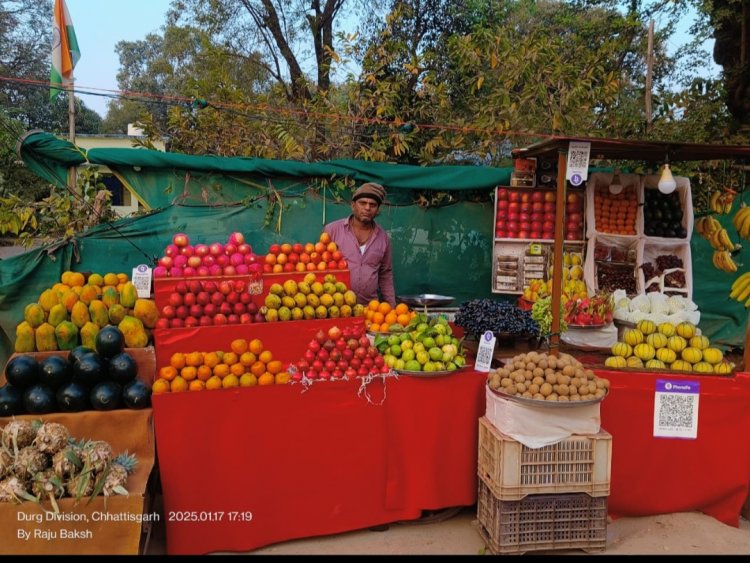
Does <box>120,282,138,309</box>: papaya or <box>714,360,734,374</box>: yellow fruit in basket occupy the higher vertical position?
<box>120,282,138,309</box>: papaya

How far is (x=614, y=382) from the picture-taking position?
396 centimetres

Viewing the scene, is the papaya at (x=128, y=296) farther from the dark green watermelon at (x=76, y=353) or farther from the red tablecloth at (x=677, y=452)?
the red tablecloth at (x=677, y=452)

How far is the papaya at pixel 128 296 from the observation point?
4281 mm

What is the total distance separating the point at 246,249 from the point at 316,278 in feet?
2.12

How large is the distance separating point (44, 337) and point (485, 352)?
300cm

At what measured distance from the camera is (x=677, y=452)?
13.0 ft

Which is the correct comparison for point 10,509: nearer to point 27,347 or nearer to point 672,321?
point 27,347

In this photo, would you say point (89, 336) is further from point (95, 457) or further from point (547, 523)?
point (547, 523)

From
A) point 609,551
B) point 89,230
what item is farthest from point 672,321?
point 89,230

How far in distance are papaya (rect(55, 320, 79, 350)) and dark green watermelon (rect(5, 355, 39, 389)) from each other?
0.34 m

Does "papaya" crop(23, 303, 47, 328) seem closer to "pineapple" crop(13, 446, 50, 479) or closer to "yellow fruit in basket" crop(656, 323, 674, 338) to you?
"pineapple" crop(13, 446, 50, 479)

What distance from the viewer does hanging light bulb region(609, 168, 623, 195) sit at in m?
6.38

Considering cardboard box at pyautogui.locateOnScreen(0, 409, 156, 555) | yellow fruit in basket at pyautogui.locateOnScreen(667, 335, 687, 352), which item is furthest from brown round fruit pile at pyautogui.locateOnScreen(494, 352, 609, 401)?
cardboard box at pyautogui.locateOnScreen(0, 409, 156, 555)

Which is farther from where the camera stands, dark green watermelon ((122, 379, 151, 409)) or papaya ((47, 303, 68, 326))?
papaya ((47, 303, 68, 326))
